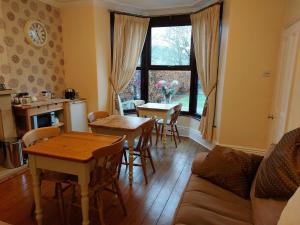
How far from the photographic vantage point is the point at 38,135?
7.24 ft

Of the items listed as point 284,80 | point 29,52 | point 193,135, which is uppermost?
point 29,52

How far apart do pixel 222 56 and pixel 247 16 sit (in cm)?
69

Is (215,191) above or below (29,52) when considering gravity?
below

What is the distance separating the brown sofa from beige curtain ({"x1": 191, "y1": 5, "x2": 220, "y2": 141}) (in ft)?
7.09

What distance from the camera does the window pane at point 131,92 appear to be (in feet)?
16.2

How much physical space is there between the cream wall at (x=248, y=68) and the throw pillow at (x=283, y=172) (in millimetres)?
1870

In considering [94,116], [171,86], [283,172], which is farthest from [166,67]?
[283,172]

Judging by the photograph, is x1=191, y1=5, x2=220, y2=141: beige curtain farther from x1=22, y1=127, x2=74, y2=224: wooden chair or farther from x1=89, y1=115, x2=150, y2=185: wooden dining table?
x1=22, y1=127, x2=74, y2=224: wooden chair

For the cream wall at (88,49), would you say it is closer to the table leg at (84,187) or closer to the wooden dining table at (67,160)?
the wooden dining table at (67,160)

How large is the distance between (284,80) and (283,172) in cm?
181

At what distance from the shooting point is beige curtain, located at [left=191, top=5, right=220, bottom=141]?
368cm

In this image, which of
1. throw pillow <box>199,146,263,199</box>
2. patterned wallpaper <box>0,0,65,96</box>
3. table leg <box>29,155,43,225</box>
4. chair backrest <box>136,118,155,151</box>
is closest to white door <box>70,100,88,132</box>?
patterned wallpaper <box>0,0,65,96</box>

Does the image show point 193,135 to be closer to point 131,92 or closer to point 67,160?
point 131,92

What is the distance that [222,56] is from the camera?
3.54 metres
